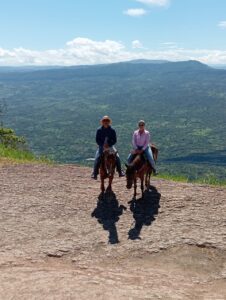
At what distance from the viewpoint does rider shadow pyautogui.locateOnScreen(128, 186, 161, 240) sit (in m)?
13.0

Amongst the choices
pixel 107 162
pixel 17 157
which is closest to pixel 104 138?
pixel 107 162

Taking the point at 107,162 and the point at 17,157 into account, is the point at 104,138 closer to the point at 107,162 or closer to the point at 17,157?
the point at 107,162

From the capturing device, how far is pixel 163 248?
38.4 feet

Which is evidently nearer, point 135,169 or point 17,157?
point 135,169

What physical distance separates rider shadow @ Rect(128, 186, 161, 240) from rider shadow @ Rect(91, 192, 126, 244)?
18.4 inches

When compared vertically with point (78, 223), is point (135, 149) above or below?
above

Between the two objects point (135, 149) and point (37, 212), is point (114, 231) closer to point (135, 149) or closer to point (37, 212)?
point (37, 212)

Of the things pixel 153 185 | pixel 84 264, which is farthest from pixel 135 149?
pixel 84 264

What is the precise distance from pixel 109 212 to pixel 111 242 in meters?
2.55

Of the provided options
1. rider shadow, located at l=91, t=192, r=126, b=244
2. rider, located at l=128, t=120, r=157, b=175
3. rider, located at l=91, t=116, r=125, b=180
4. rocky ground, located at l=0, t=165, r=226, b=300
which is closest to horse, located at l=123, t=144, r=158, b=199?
rider, located at l=128, t=120, r=157, b=175

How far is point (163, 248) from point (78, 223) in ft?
10.4

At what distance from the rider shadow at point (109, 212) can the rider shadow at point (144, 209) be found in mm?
468

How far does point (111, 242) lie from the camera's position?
39.9 feet

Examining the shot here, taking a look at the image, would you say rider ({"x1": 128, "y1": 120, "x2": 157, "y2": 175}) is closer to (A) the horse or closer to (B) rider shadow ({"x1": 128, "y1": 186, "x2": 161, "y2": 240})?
(A) the horse
